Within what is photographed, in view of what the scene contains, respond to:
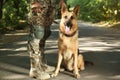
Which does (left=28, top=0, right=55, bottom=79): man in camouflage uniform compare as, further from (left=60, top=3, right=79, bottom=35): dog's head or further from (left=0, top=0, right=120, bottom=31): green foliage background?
(left=0, top=0, right=120, bottom=31): green foliage background

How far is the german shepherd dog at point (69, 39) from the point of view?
26.5 feet

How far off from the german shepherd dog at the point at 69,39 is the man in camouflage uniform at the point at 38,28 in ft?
1.12

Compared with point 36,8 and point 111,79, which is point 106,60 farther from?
point 36,8

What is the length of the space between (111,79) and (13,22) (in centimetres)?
2663

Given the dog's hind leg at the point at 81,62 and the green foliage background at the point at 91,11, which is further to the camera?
the green foliage background at the point at 91,11

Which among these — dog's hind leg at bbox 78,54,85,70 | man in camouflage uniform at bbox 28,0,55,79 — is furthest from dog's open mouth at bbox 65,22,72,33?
dog's hind leg at bbox 78,54,85,70

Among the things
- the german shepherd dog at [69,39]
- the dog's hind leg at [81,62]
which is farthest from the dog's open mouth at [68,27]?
the dog's hind leg at [81,62]

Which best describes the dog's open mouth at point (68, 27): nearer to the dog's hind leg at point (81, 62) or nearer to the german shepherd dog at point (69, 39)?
the german shepherd dog at point (69, 39)

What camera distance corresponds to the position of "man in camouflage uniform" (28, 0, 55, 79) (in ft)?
26.7

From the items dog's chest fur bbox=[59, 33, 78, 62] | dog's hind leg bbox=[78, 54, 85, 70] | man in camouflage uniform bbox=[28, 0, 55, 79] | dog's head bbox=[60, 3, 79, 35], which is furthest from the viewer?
dog's hind leg bbox=[78, 54, 85, 70]

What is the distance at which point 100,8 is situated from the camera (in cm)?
4147

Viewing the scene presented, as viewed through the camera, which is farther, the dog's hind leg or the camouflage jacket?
the dog's hind leg

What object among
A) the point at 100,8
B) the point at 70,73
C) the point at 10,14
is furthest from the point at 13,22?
the point at 70,73

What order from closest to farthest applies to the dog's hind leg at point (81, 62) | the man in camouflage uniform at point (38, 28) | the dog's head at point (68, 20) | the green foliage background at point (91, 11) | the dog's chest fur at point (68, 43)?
the dog's head at point (68, 20) → the man in camouflage uniform at point (38, 28) → the dog's chest fur at point (68, 43) → the dog's hind leg at point (81, 62) → the green foliage background at point (91, 11)
